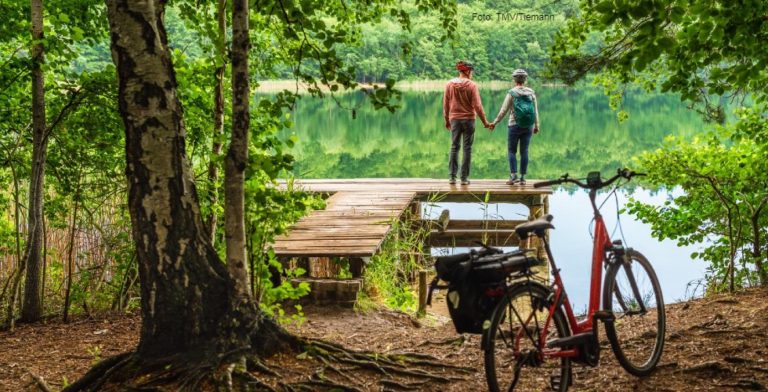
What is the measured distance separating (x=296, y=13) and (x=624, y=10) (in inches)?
63.9

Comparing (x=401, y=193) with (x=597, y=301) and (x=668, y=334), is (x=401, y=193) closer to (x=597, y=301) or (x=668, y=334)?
(x=668, y=334)

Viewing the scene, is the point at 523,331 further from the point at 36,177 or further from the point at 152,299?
the point at 36,177

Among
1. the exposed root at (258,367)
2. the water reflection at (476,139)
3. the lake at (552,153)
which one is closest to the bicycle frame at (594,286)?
the exposed root at (258,367)

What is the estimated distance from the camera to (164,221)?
3545 mm

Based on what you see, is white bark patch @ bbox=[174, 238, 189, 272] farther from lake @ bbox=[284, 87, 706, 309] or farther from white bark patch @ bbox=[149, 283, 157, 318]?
lake @ bbox=[284, 87, 706, 309]

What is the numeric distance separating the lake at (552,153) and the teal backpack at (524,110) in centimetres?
134

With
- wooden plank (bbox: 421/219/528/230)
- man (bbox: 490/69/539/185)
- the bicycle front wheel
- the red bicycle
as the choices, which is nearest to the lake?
wooden plank (bbox: 421/219/528/230)

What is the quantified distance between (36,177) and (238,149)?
2.57 metres

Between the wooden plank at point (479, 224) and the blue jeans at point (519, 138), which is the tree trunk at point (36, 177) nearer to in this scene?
the blue jeans at point (519, 138)

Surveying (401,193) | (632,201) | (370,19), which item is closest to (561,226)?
(401,193)

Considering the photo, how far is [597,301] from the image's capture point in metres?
3.93

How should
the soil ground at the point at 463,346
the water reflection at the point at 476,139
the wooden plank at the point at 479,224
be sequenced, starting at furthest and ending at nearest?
the water reflection at the point at 476,139 → the wooden plank at the point at 479,224 → the soil ground at the point at 463,346

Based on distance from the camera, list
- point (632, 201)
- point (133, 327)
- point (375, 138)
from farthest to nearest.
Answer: point (375, 138), point (632, 201), point (133, 327)

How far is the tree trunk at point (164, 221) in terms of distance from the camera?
347cm
